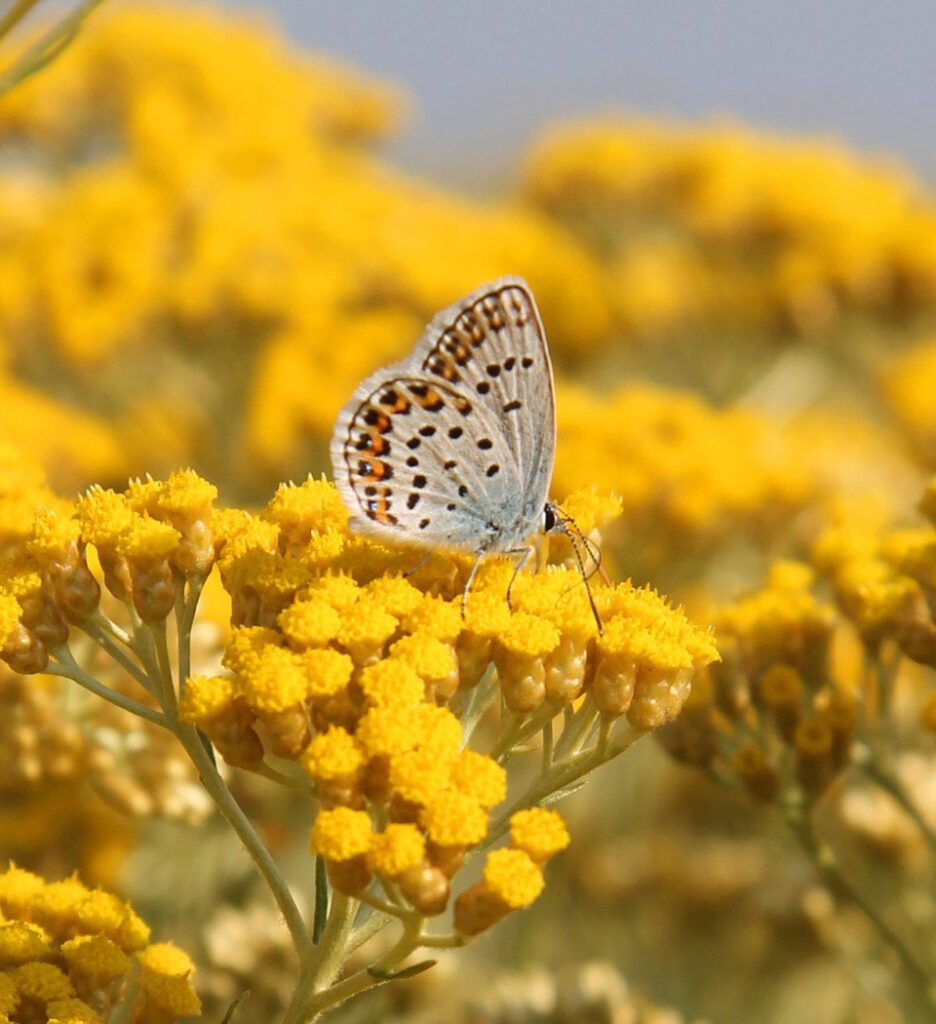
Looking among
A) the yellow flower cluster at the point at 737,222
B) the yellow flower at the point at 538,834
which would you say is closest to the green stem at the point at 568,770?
the yellow flower at the point at 538,834

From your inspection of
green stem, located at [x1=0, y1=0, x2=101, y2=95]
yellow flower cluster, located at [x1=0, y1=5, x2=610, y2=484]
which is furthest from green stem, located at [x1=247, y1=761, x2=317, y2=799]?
yellow flower cluster, located at [x1=0, y1=5, x2=610, y2=484]

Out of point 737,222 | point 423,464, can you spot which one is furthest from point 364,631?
point 737,222

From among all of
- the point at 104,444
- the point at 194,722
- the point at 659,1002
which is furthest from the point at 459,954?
the point at 194,722

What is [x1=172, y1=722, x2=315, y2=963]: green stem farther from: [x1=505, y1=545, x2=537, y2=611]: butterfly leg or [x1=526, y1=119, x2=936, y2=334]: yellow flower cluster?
[x1=526, y1=119, x2=936, y2=334]: yellow flower cluster

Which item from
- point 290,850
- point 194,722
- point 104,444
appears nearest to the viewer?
point 194,722

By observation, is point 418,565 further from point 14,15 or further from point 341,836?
point 14,15

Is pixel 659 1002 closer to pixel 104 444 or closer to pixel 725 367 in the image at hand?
pixel 104 444
